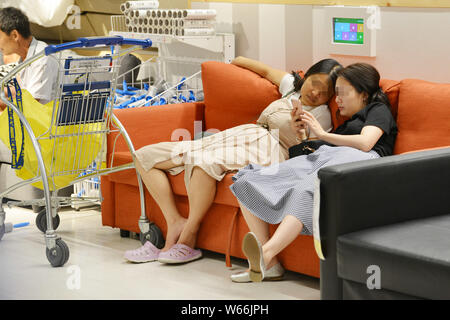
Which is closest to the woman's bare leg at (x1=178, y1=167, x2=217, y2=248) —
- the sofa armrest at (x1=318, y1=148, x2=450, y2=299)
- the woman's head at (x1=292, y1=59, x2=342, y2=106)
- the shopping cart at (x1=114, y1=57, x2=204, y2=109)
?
the woman's head at (x1=292, y1=59, x2=342, y2=106)

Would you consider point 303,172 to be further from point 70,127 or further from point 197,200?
point 70,127

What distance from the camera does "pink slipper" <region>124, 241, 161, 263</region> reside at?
133 inches

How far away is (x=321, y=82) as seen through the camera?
3.48 m

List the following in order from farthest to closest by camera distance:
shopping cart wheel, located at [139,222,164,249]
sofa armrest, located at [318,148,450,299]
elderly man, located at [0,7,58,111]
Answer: elderly man, located at [0,7,58,111]
shopping cart wheel, located at [139,222,164,249]
sofa armrest, located at [318,148,450,299]

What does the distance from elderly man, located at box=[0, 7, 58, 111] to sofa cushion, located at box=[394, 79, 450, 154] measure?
6.10 ft

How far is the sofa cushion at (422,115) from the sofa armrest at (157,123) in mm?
1267

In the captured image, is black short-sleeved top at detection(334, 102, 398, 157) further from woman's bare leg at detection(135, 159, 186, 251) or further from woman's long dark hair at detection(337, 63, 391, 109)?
woman's bare leg at detection(135, 159, 186, 251)

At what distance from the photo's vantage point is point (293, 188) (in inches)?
115

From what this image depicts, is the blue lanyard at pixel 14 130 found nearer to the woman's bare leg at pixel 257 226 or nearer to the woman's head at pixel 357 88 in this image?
the woman's bare leg at pixel 257 226

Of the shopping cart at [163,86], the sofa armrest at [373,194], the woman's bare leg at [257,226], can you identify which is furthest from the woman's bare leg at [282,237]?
the shopping cart at [163,86]

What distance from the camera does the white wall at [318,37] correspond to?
341 centimetres

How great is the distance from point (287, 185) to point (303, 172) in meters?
0.10

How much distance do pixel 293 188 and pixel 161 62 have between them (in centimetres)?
227

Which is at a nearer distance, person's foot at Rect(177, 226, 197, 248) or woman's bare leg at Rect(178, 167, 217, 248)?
woman's bare leg at Rect(178, 167, 217, 248)
